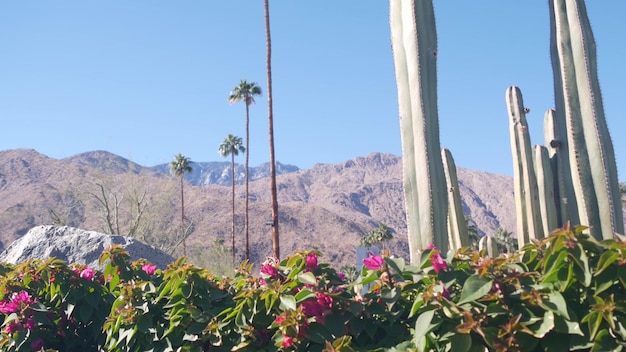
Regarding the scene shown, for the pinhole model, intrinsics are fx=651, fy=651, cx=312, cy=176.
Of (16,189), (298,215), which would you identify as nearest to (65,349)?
(298,215)

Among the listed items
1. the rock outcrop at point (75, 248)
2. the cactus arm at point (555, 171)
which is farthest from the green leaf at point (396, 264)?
the rock outcrop at point (75, 248)

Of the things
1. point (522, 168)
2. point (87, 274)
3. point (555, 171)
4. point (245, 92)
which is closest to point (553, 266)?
point (87, 274)

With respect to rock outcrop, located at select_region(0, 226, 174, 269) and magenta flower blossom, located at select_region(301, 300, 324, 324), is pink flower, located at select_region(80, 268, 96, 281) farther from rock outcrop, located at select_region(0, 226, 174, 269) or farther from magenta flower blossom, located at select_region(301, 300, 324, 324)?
rock outcrop, located at select_region(0, 226, 174, 269)

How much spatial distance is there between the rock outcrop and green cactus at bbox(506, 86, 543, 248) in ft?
17.7

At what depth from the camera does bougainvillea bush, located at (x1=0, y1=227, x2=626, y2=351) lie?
248 centimetres

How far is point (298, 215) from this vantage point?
109188 millimetres

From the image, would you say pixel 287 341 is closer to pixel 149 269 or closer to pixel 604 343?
pixel 604 343

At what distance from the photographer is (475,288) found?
259cm

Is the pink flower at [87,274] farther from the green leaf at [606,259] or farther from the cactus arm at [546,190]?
the cactus arm at [546,190]

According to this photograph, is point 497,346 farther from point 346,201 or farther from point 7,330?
point 346,201

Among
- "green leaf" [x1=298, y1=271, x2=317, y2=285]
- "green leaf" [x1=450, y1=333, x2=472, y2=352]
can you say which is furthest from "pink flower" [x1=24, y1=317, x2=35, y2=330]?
"green leaf" [x1=450, y1=333, x2=472, y2=352]

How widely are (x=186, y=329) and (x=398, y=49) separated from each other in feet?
9.98

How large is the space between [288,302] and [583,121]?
347 centimetres

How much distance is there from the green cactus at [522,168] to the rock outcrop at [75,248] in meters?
5.40
